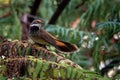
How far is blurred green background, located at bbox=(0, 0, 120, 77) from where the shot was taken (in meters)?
2.57

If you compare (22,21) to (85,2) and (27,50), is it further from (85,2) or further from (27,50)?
(27,50)

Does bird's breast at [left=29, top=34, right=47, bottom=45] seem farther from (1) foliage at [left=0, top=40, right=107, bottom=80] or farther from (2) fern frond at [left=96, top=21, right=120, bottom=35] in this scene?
(2) fern frond at [left=96, top=21, right=120, bottom=35]

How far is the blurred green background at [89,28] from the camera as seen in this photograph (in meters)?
2.57

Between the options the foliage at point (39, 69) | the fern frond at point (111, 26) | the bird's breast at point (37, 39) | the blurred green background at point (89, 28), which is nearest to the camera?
the foliage at point (39, 69)

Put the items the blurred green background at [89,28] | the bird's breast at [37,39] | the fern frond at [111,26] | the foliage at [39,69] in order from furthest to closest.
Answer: the blurred green background at [89,28]
the fern frond at [111,26]
the bird's breast at [37,39]
the foliage at [39,69]

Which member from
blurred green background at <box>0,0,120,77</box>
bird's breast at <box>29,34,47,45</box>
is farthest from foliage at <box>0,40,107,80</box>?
blurred green background at <box>0,0,120,77</box>

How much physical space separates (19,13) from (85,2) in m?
0.61

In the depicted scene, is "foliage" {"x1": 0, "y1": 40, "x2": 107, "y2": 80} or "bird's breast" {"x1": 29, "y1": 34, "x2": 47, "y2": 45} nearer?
"foliage" {"x1": 0, "y1": 40, "x2": 107, "y2": 80}

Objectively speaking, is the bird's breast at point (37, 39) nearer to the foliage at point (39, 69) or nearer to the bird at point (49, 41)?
the bird at point (49, 41)

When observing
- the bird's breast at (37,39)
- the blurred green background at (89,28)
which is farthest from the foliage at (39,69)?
the blurred green background at (89,28)

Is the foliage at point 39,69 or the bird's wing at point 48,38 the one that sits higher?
the bird's wing at point 48,38

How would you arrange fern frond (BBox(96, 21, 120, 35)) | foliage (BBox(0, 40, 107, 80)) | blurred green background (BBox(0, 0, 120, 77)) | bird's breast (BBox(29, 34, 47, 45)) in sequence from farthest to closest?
blurred green background (BBox(0, 0, 120, 77)) < fern frond (BBox(96, 21, 120, 35)) < bird's breast (BBox(29, 34, 47, 45)) < foliage (BBox(0, 40, 107, 80))

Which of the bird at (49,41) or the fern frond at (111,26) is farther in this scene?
the fern frond at (111,26)

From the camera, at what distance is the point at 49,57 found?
5.74 feet
